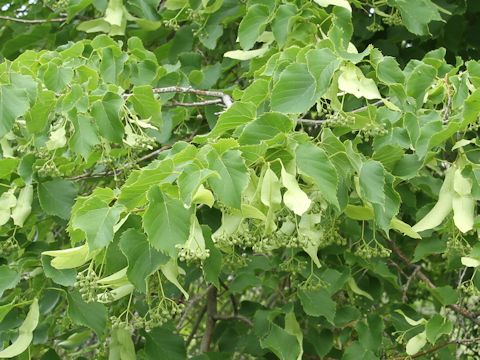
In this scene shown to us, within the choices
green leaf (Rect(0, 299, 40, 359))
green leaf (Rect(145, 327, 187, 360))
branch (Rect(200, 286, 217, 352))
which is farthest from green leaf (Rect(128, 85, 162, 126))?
branch (Rect(200, 286, 217, 352))

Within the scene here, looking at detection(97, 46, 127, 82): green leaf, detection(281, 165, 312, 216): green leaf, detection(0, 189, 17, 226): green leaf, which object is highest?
detection(281, 165, 312, 216): green leaf

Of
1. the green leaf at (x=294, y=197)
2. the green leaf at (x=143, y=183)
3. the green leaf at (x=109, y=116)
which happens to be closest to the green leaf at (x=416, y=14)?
the green leaf at (x=109, y=116)

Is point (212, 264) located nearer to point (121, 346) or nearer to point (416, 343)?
point (121, 346)

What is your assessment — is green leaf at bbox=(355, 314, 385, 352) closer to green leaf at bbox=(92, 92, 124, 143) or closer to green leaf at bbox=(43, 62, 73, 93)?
green leaf at bbox=(92, 92, 124, 143)

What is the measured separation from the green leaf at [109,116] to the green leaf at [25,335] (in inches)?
18.7

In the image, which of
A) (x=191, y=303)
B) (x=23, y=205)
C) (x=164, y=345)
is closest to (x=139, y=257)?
(x=23, y=205)

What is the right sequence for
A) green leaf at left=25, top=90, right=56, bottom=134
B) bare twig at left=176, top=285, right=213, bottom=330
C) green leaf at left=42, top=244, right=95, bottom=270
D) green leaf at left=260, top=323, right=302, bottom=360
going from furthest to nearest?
bare twig at left=176, top=285, right=213, bottom=330 → green leaf at left=260, top=323, right=302, bottom=360 → green leaf at left=25, top=90, right=56, bottom=134 → green leaf at left=42, top=244, right=95, bottom=270

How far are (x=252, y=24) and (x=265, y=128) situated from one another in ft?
2.30

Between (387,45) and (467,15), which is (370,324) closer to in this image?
(387,45)

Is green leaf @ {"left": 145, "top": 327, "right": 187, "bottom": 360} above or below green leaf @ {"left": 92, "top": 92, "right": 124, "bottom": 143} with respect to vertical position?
below

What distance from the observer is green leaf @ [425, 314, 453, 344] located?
83.0 inches

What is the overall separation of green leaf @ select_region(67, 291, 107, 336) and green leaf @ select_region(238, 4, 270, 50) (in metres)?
0.75

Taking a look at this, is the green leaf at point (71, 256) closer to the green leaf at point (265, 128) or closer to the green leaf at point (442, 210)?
the green leaf at point (265, 128)

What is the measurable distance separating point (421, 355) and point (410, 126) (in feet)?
2.82
